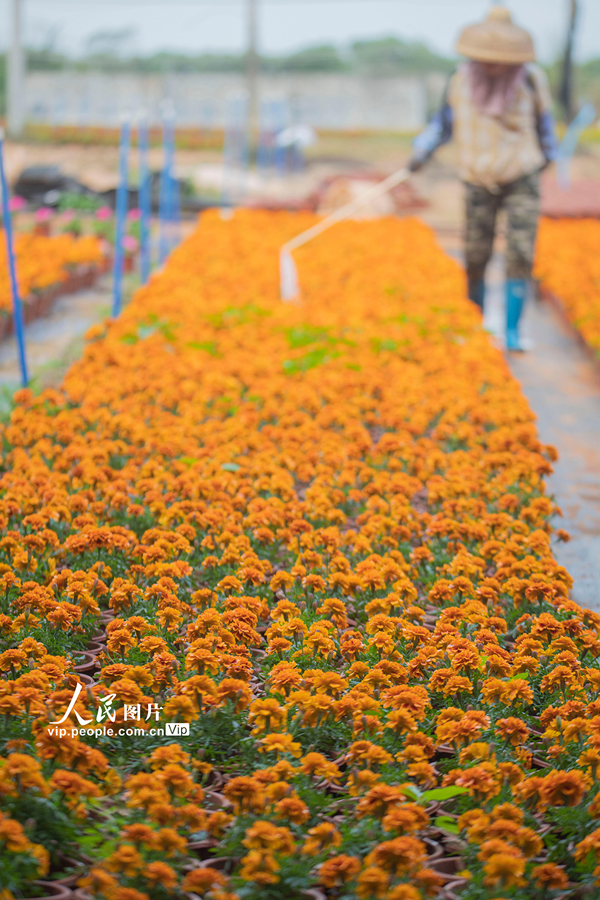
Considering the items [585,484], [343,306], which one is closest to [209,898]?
[585,484]

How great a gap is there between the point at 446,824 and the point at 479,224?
16.3 feet

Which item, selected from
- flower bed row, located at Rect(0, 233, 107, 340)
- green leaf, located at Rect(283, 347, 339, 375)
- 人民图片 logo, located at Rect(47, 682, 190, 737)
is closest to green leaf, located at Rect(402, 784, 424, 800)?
人民图片 logo, located at Rect(47, 682, 190, 737)

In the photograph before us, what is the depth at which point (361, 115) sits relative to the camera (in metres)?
32.6

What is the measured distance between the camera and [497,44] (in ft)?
18.6

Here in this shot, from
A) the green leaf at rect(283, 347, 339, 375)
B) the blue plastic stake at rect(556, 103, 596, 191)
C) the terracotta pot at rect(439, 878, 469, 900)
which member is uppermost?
the terracotta pot at rect(439, 878, 469, 900)

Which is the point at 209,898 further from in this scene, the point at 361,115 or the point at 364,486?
the point at 361,115

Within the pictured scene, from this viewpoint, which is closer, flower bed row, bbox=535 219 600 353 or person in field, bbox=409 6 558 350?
person in field, bbox=409 6 558 350

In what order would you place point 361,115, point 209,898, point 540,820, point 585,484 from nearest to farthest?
1. point 209,898
2. point 540,820
3. point 585,484
4. point 361,115

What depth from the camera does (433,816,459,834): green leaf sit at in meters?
1.88

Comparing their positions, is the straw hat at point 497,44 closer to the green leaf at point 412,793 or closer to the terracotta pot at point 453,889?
the green leaf at point 412,793

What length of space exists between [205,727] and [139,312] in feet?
13.6

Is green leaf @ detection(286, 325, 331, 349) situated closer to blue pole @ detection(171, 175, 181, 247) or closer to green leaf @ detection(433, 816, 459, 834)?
green leaf @ detection(433, 816, 459, 834)

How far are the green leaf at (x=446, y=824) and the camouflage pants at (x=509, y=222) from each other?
4.80m

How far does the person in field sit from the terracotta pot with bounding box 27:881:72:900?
519 centimetres
